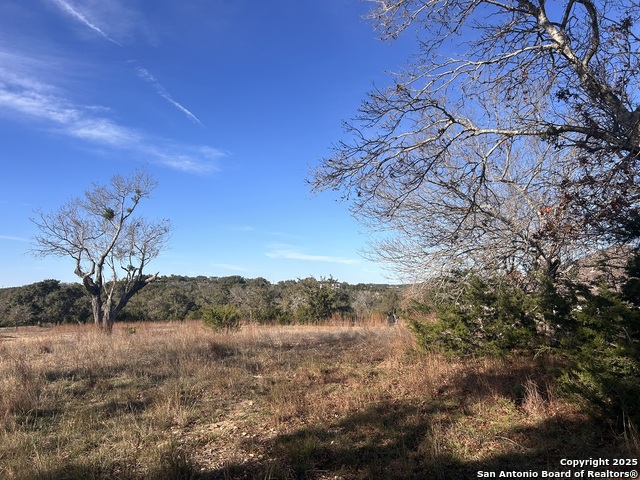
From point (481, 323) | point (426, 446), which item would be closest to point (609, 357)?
point (426, 446)

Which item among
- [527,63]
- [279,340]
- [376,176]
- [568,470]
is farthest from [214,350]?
[527,63]

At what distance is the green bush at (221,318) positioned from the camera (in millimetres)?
15773

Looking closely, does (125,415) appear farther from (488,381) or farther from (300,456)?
(488,381)

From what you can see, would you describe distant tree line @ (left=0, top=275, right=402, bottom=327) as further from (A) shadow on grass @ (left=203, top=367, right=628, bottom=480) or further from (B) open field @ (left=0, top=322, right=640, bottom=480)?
(A) shadow on grass @ (left=203, top=367, right=628, bottom=480)

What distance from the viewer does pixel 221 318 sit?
53.8ft

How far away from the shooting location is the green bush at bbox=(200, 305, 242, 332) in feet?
51.8

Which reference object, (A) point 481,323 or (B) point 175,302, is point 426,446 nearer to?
(A) point 481,323

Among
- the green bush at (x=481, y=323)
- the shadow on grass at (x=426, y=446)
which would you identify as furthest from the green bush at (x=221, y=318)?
the shadow on grass at (x=426, y=446)

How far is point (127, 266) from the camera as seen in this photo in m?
21.0

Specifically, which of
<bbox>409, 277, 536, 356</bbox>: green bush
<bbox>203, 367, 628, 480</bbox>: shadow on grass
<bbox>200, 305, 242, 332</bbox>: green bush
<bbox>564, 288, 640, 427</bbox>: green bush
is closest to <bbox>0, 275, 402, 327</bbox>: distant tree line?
<bbox>200, 305, 242, 332</bbox>: green bush

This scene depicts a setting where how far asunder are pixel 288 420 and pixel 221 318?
449 inches

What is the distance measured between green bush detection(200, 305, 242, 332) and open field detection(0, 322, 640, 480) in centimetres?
630

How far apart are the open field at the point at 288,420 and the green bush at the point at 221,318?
6.30 meters

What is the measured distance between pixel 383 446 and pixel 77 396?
5.48 meters
